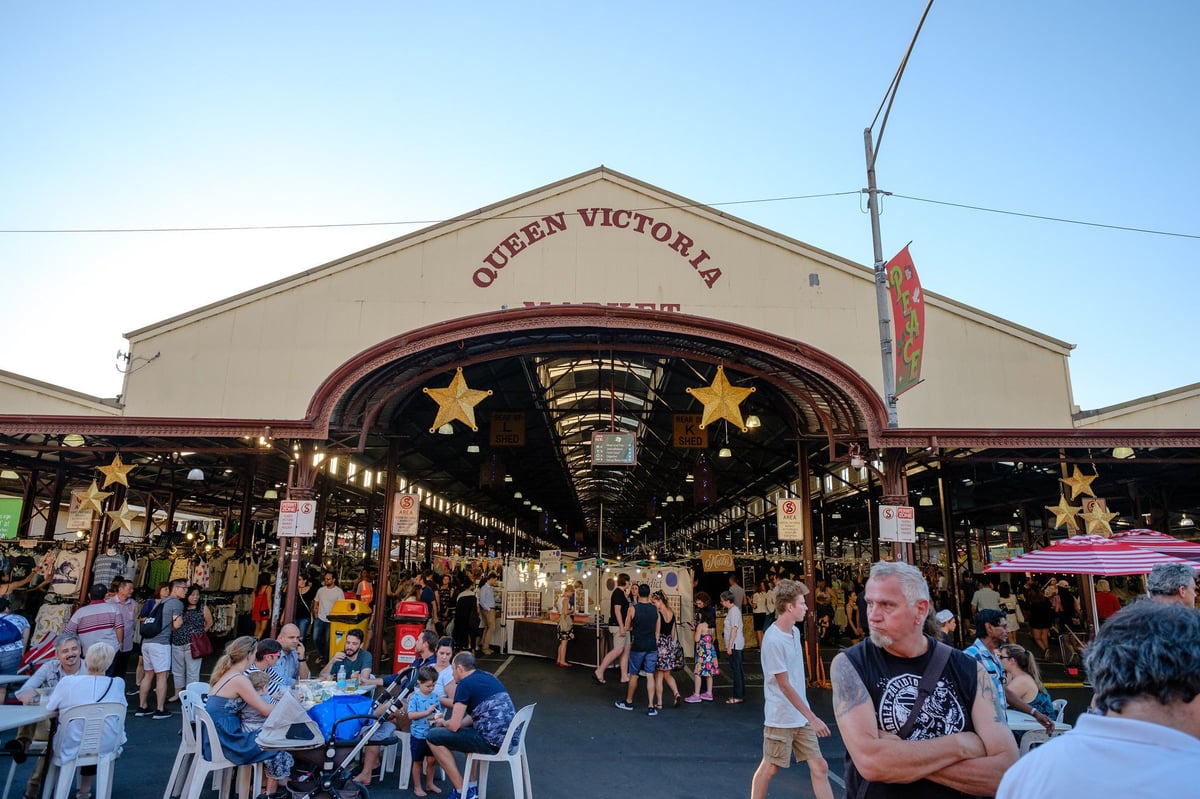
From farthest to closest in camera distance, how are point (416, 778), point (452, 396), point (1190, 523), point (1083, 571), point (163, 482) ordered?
point (1190, 523) < point (163, 482) < point (452, 396) < point (1083, 571) < point (416, 778)

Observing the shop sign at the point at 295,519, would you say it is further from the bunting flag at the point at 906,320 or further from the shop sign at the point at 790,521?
the bunting flag at the point at 906,320

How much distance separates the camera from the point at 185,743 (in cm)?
661

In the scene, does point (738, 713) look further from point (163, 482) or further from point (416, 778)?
point (163, 482)

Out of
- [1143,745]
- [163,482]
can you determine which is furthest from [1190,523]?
[163,482]

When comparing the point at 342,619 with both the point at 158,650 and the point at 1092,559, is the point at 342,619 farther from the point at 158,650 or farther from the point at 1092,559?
the point at 1092,559

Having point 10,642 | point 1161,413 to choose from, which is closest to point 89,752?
point 10,642

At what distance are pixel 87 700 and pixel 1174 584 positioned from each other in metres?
8.62

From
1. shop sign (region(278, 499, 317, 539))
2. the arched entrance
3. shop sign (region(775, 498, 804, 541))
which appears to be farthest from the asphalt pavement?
the arched entrance

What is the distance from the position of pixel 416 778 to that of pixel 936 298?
1134 cm

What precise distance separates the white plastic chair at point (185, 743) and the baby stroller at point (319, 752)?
0.80 m

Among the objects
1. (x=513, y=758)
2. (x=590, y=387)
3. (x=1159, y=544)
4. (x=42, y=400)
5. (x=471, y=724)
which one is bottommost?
(x=513, y=758)

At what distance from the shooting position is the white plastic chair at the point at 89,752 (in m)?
6.27

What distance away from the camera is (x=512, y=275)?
12773 millimetres

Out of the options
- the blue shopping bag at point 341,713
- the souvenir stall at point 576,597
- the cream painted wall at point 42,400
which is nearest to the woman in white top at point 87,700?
the blue shopping bag at point 341,713
